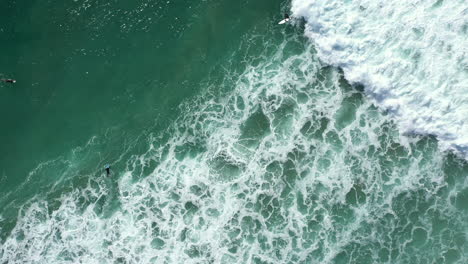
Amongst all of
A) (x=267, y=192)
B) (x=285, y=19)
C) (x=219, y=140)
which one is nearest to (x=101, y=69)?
(x=219, y=140)

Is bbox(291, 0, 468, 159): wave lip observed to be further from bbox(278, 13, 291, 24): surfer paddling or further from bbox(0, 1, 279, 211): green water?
bbox(0, 1, 279, 211): green water

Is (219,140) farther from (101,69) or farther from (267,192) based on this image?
(101,69)

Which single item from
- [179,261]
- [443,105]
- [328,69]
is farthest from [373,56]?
[179,261]

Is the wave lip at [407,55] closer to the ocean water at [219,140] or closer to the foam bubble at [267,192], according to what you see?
the ocean water at [219,140]

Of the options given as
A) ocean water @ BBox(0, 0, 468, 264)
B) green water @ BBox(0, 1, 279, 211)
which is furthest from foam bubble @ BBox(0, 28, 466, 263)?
green water @ BBox(0, 1, 279, 211)

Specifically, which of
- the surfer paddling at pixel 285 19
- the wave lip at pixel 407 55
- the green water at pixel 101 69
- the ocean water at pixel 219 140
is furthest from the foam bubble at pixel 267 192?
the green water at pixel 101 69

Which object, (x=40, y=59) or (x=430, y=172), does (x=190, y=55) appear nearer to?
(x=40, y=59)
